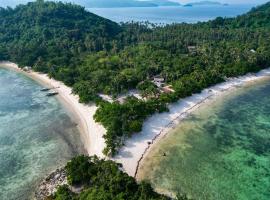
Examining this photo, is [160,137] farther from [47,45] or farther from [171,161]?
[47,45]

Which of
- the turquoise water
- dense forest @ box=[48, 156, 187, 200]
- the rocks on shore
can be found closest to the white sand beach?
the turquoise water

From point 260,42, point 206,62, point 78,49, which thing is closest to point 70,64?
point 78,49

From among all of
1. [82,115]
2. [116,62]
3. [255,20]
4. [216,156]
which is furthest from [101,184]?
[255,20]

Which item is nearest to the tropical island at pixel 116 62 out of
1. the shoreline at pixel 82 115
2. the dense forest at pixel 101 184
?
the dense forest at pixel 101 184

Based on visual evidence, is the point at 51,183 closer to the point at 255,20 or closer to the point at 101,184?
the point at 101,184

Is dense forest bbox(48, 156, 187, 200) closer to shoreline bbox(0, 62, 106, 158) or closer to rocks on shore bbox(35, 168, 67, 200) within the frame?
rocks on shore bbox(35, 168, 67, 200)

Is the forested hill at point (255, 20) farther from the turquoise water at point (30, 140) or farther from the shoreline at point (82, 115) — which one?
the turquoise water at point (30, 140)
